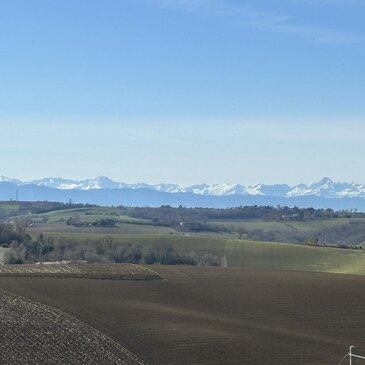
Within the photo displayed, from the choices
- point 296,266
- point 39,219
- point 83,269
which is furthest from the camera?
point 39,219

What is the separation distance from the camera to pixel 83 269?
68.9 m

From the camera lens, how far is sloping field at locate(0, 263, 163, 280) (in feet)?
214

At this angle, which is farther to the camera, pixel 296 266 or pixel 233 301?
pixel 296 266

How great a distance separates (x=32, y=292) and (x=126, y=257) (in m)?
50.5

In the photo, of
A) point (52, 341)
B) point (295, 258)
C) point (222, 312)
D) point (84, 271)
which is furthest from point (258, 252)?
A: point (52, 341)

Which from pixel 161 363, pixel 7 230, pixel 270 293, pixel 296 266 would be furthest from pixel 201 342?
pixel 7 230

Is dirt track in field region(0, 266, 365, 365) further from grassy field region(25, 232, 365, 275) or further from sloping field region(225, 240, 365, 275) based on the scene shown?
grassy field region(25, 232, 365, 275)

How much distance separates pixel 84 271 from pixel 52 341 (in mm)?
25816

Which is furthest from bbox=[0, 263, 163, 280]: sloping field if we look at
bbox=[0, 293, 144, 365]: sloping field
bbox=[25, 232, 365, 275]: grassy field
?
bbox=[25, 232, 365, 275]: grassy field

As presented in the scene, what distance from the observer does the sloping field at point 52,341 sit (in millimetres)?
39438

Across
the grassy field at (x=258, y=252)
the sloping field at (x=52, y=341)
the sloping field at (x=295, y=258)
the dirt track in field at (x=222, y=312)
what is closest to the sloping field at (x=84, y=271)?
the dirt track in field at (x=222, y=312)

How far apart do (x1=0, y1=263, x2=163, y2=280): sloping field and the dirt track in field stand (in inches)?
69.5

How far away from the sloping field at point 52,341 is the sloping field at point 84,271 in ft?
56.3

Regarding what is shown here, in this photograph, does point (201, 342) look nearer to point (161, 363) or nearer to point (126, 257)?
point (161, 363)
